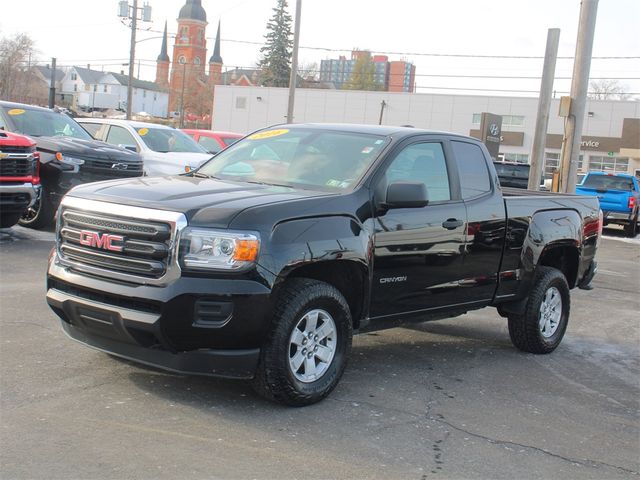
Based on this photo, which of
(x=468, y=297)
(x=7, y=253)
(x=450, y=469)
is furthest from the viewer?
(x=7, y=253)

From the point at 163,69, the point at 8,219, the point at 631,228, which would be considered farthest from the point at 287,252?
the point at 163,69

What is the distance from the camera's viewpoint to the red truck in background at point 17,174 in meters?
10.0

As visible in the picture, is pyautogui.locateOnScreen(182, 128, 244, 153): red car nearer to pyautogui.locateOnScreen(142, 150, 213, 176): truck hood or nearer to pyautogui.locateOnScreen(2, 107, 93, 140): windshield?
pyautogui.locateOnScreen(142, 150, 213, 176): truck hood

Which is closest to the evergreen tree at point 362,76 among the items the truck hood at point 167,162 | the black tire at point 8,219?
the truck hood at point 167,162

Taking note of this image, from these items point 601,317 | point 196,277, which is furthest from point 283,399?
point 601,317

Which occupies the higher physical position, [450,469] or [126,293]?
[126,293]

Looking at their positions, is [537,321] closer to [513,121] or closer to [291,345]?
[291,345]

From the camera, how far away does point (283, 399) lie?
4836mm

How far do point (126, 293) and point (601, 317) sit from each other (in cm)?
653

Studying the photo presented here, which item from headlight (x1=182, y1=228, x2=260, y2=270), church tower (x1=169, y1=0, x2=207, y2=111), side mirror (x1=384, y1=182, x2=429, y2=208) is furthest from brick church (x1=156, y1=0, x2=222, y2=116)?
headlight (x1=182, y1=228, x2=260, y2=270)

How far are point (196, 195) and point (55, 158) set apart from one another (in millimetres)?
7593

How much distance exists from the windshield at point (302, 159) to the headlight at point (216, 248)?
114 cm

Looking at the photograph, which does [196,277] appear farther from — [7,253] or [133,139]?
[133,139]

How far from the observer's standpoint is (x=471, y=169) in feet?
21.3
